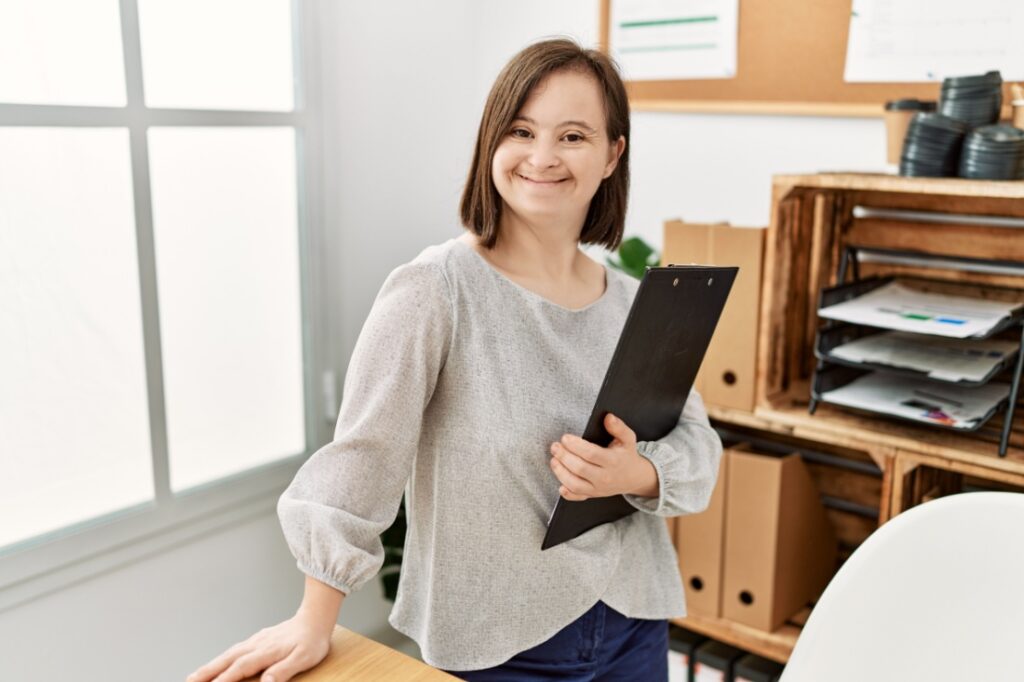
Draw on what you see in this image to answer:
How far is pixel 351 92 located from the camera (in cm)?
223

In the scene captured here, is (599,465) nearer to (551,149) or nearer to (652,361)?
(652,361)

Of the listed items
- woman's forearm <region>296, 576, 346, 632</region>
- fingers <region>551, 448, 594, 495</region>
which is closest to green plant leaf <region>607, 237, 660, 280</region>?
fingers <region>551, 448, 594, 495</region>

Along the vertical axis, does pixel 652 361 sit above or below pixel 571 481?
above

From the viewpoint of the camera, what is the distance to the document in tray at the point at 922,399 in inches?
61.9

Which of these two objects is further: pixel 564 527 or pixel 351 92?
pixel 351 92

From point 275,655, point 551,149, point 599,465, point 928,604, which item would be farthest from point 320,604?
point 928,604

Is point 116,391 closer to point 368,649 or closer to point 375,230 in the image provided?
point 375,230

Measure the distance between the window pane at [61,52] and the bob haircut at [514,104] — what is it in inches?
37.5

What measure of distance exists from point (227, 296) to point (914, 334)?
55.5 inches

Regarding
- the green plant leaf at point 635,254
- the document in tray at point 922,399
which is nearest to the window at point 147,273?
the green plant leaf at point 635,254

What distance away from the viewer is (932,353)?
1684 mm

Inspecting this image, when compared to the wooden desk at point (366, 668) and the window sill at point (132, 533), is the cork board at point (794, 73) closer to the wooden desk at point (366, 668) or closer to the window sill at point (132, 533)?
the window sill at point (132, 533)

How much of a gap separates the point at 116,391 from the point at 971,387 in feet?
5.27

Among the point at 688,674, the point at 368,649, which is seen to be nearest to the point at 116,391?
the point at 368,649
